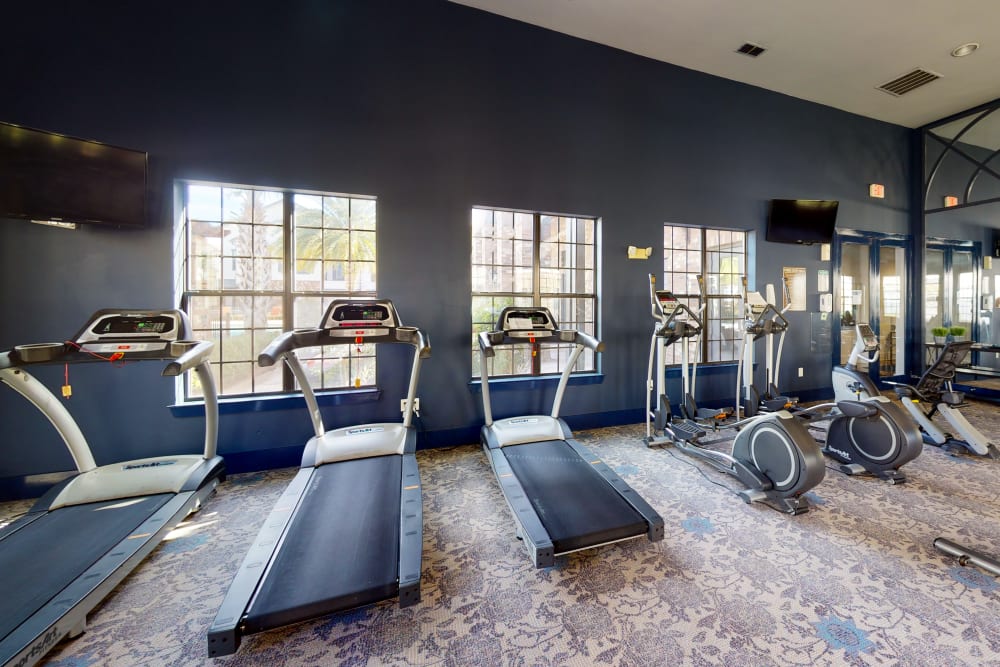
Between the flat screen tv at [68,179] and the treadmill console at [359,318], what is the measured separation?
65.7 inches

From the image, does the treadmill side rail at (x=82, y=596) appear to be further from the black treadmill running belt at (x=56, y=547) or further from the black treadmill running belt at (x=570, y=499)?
the black treadmill running belt at (x=570, y=499)

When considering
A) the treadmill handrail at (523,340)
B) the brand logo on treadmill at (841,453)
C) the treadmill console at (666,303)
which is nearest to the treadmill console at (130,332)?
the treadmill handrail at (523,340)

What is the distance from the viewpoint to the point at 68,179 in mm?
2633

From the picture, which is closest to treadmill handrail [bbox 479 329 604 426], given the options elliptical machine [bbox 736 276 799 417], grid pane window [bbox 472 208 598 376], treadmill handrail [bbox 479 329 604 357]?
treadmill handrail [bbox 479 329 604 357]

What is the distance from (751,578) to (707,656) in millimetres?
653

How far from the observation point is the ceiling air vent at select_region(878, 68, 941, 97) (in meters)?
4.74

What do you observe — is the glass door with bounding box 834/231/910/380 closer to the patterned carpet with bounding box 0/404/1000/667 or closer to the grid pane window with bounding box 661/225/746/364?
the grid pane window with bounding box 661/225/746/364

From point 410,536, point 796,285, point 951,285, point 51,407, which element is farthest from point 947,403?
point 51,407

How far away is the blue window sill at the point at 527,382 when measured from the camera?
3.87m

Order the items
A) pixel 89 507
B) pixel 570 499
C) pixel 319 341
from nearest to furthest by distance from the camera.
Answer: pixel 89 507 → pixel 570 499 → pixel 319 341

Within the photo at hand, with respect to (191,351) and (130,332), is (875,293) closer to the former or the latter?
(191,351)

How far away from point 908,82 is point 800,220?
2182 millimetres

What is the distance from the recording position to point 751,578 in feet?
6.38

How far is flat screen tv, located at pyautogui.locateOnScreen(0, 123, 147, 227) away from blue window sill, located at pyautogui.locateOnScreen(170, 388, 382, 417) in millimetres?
1515
